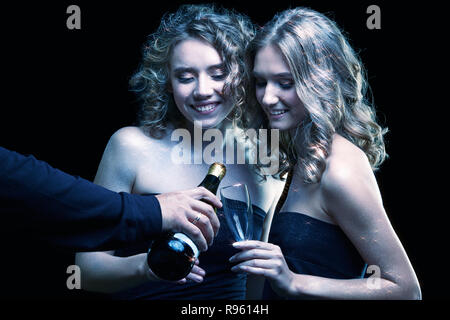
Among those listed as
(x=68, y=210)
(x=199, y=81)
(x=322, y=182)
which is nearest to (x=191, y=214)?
(x=68, y=210)

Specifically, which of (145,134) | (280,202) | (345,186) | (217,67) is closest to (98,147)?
(145,134)

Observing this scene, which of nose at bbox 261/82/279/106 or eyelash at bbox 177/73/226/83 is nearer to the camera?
nose at bbox 261/82/279/106

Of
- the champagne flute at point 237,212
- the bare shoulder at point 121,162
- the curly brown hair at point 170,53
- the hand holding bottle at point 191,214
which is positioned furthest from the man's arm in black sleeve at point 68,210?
the curly brown hair at point 170,53

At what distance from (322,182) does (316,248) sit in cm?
24

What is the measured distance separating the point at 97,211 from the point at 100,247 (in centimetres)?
11

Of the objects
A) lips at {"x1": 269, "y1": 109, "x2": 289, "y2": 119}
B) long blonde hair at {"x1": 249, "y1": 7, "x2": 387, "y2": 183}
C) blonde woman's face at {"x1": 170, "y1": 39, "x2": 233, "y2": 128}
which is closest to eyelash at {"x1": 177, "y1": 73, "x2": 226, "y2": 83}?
blonde woman's face at {"x1": 170, "y1": 39, "x2": 233, "y2": 128}

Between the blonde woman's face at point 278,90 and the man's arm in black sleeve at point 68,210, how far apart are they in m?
0.63

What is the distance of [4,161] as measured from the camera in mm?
1562

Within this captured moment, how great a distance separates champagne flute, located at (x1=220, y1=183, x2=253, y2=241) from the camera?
180 cm

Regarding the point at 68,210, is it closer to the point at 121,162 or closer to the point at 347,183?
the point at 121,162

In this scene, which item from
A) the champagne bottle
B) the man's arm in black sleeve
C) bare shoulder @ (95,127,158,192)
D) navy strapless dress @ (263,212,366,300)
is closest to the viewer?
the man's arm in black sleeve

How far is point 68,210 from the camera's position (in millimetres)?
1559

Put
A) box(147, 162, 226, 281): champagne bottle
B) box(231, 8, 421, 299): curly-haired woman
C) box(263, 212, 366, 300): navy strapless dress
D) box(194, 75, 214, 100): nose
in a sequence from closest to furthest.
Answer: box(147, 162, 226, 281): champagne bottle < box(231, 8, 421, 299): curly-haired woman < box(263, 212, 366, 300): navy strapless dress < box(194, 75, 214, 100): nose

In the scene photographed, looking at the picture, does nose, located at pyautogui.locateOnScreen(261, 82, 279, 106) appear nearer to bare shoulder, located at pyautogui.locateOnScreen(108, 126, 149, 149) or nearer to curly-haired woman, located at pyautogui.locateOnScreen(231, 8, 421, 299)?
curly-haired woman, located at pyautogui.locateOnScreen(231, 8, 421, 299)
